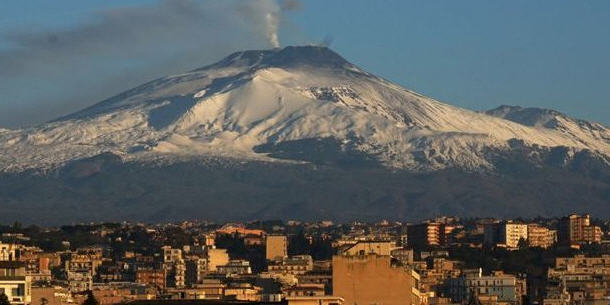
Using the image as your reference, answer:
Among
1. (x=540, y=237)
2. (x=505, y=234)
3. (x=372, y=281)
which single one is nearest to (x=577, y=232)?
(x=540, y=237)

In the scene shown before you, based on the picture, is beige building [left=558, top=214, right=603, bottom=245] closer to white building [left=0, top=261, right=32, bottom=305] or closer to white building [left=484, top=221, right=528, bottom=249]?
white building [left=484, top=221, right=528, bottom=249]

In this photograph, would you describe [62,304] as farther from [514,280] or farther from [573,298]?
[514,280]

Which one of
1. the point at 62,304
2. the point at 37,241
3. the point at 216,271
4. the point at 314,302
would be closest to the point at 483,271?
the point at 216,271

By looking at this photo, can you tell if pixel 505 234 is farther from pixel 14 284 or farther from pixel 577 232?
pixel 14 284

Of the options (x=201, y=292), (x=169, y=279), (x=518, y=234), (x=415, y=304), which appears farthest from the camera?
(x=518, y=234)

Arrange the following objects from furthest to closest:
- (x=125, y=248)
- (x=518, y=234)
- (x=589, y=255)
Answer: (x=518, y=234) < (x=125, y=248) < (x=589, y=255)

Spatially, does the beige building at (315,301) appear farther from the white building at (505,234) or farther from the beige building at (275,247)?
the white building at (505,234)
